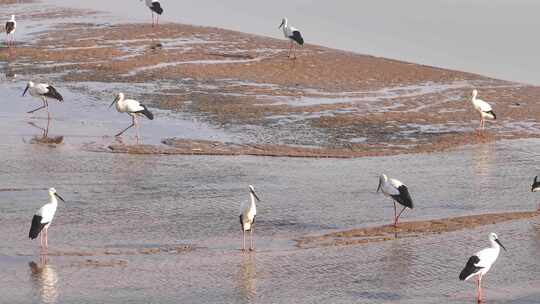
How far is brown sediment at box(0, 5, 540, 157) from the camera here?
2331cm

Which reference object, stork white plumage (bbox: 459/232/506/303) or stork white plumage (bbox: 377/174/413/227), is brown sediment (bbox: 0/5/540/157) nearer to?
stork white plumage (bbox: 377/174/413/227)

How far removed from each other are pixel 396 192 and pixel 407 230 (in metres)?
0.85

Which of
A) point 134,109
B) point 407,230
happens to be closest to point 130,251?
point 407,230

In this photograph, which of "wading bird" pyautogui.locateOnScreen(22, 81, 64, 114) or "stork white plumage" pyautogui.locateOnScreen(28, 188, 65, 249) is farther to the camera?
"wading bird" pyautogui.locateOnScreen(22, 81, 64, 114)

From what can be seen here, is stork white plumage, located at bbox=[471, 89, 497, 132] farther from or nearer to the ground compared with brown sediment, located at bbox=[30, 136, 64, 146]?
farther from the ground

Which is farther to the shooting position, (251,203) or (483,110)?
(483,110)

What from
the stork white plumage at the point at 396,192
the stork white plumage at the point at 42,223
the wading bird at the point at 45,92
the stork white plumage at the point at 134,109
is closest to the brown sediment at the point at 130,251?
the stork white plumage at the point at 42,223

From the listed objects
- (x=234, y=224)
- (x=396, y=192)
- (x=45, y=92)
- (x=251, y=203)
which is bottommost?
(x=234, y=224)

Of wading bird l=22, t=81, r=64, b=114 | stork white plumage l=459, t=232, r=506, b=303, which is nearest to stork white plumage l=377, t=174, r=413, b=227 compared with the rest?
stork white plumage l=459, t=232, r=506, b=303

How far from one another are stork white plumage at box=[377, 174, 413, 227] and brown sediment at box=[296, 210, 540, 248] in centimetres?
33

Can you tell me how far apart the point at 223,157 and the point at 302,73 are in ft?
30.4

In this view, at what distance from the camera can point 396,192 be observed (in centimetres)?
1705

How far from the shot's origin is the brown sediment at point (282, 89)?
23.3 m

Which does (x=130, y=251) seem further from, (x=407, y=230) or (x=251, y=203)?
(x=407, y=230)
